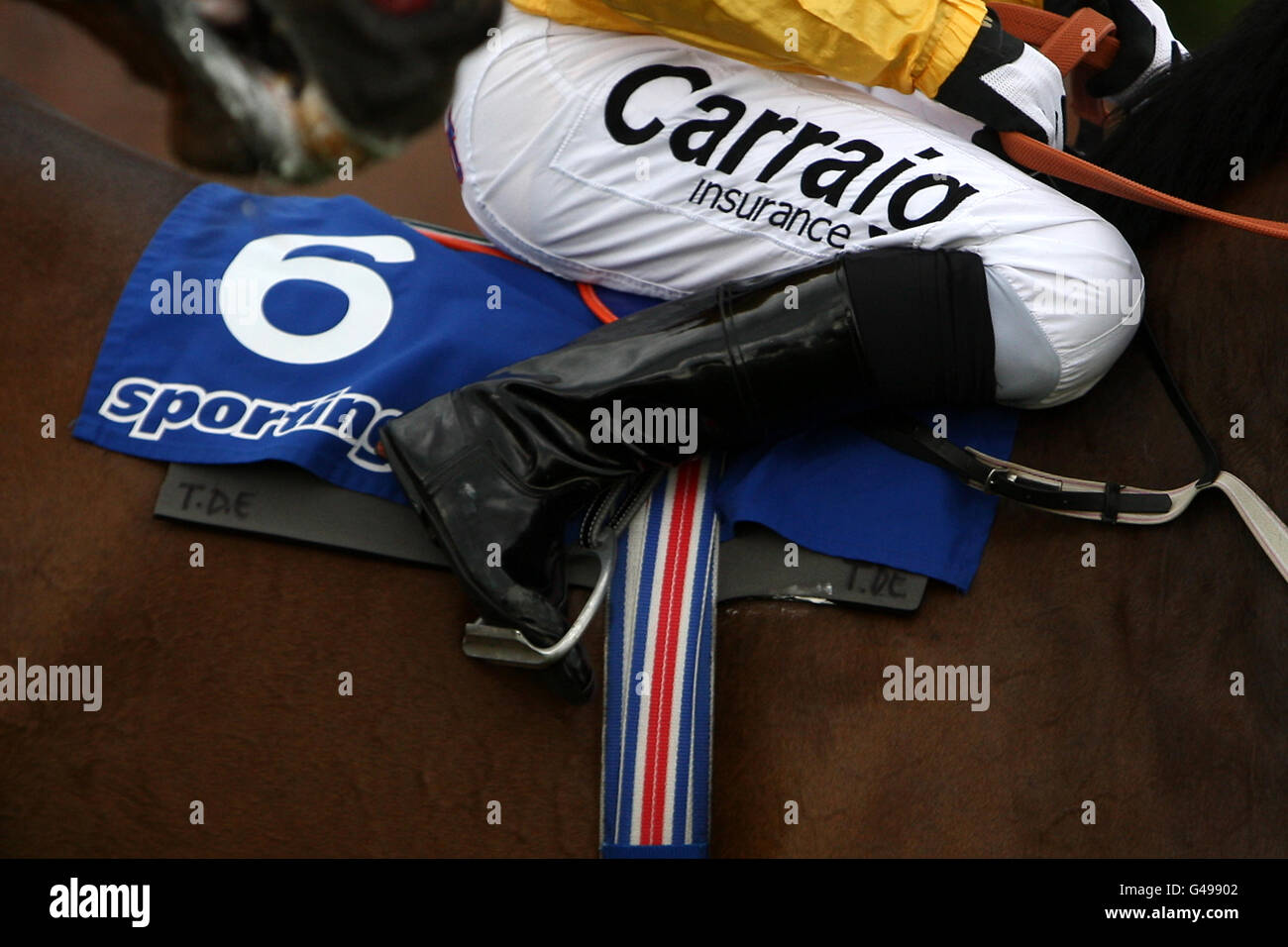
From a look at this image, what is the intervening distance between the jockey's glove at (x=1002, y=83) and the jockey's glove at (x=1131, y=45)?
0.76ft

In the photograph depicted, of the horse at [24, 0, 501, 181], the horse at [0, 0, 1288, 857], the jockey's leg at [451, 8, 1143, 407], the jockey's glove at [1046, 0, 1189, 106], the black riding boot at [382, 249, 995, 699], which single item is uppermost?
the horse at [24, 0, 501, 181]

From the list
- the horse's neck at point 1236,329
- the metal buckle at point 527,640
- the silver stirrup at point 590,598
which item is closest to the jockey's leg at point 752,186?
the horse's neck at point 1236,329

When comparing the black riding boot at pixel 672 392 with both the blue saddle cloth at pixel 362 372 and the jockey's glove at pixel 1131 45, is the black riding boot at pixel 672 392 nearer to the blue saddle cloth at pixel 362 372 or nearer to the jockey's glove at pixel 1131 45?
the blue saddle cloth at pixel 362 372

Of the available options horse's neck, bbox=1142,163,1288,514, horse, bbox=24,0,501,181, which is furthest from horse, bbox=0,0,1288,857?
horse, bbox=24,0,501,181

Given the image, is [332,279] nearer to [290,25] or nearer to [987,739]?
[987,739]

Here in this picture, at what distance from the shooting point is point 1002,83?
1.55m

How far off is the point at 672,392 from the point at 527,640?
0.37 m

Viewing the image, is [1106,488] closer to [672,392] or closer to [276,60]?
[672,392]

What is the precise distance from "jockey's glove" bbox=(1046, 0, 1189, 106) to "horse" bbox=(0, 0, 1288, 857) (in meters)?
0.11

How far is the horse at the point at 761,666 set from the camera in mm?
1607

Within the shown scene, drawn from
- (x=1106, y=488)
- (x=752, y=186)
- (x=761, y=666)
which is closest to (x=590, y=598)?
(x=761, y=666)

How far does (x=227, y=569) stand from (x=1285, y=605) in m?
1.40

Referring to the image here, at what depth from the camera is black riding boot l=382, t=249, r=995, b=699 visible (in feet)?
5.12

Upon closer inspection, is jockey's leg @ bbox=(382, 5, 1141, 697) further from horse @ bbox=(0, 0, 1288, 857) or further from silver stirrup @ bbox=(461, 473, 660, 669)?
horse @ bbox=(0, 0, 1288, 857)
